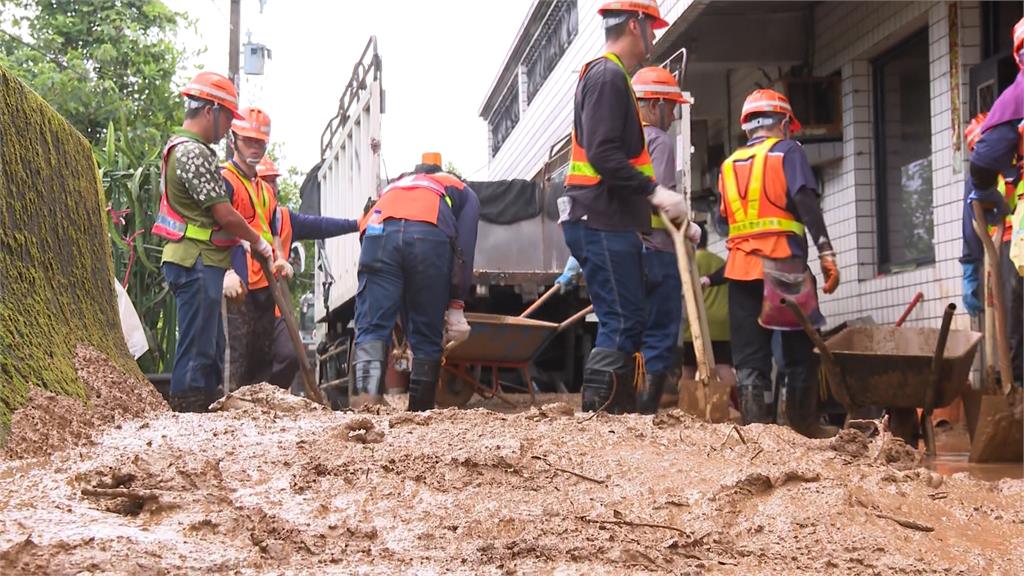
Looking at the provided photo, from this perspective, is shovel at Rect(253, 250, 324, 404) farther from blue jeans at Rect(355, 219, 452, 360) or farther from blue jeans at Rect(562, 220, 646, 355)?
blue jeans at Rect(562, 220, 646, 355)

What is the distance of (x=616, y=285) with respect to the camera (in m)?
5.63

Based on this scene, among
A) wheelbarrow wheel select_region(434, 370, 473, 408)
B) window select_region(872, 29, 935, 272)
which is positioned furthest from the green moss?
window select_region(872, 29, 935, 272)

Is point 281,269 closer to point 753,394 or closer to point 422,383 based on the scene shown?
point 422,383

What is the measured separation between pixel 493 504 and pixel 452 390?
623 cm

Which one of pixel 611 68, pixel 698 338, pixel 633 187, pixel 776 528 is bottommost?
pixel 776 528

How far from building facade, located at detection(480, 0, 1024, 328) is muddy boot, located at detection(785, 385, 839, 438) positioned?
8.10ft

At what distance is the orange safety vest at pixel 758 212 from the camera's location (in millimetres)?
6785

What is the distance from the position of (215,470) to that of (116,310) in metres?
1.61

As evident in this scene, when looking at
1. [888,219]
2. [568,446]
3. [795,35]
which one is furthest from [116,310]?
[795,35]

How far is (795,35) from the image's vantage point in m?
11.6

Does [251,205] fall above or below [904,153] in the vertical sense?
below

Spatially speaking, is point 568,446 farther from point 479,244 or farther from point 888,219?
point 888,219

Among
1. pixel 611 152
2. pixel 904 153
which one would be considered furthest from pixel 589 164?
pixel 904 153

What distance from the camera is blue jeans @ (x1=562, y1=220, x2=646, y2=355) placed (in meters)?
5.61
